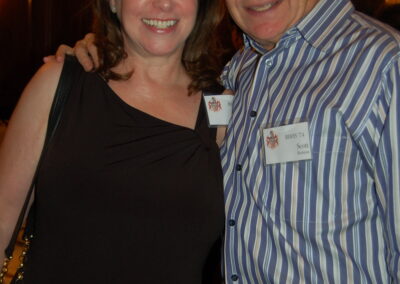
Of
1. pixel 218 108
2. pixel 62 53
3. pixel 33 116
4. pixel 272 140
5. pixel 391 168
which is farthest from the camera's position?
pixel 218 108

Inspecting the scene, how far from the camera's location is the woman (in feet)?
5.43

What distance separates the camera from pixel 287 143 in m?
1.45

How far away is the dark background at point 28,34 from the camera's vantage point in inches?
230

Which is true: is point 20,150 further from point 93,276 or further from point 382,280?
point 382,280

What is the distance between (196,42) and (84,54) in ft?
1.64

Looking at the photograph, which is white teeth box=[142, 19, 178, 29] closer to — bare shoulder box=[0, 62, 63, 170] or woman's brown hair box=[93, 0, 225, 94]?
woman's brown hair box=[93, 0, 225, 94]

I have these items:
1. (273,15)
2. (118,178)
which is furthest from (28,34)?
(273,15)

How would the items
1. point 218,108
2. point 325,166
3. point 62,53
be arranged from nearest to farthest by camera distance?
point 325,166, point 62,53, point 218,108

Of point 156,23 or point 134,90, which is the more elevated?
point 156,23

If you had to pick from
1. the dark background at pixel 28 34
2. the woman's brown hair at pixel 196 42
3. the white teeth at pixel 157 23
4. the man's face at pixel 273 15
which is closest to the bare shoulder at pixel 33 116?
the woman's brown hair at pixel 196 42

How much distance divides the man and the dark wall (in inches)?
178

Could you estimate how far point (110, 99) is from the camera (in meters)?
1.77

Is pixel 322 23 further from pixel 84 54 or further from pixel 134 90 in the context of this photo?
pixel 84 54

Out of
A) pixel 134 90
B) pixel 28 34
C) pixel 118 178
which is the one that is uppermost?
pixel 28 34
